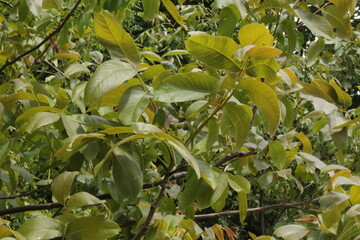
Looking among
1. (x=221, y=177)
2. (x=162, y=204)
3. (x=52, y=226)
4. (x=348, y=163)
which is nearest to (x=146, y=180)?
(x=162, y=204)

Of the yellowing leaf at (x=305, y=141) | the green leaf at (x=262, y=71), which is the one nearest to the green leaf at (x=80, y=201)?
the green leaf at (x=262, y=71)

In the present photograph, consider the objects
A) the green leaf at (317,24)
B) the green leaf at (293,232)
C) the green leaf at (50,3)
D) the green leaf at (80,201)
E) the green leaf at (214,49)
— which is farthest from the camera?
the green leaf at (50,3)

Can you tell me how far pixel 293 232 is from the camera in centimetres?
119

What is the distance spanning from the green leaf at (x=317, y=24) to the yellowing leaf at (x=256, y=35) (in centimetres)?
25

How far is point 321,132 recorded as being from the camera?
156 centimetres

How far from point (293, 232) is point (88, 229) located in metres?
0.51

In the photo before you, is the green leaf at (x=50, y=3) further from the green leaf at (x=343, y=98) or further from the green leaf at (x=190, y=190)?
the green leaf at (x=343, y=98)

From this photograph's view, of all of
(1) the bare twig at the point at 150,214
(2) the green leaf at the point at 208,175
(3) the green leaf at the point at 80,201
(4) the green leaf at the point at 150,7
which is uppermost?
(4) the green leaf at the point at 150,7

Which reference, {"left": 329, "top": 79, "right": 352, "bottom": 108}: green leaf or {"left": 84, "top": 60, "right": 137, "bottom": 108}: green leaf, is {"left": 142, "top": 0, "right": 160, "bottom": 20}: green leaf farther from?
{"left": 329, "top": 79, "right": 352, "bottom": 108}: green leaf

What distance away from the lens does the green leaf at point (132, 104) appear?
873 millimetres

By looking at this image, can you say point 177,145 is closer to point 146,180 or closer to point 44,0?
point 146,180

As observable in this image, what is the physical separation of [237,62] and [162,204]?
22.7 inches

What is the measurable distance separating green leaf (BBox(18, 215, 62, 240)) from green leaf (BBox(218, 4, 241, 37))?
533mm

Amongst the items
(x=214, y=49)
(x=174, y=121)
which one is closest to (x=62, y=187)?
(x=174, y=121)
